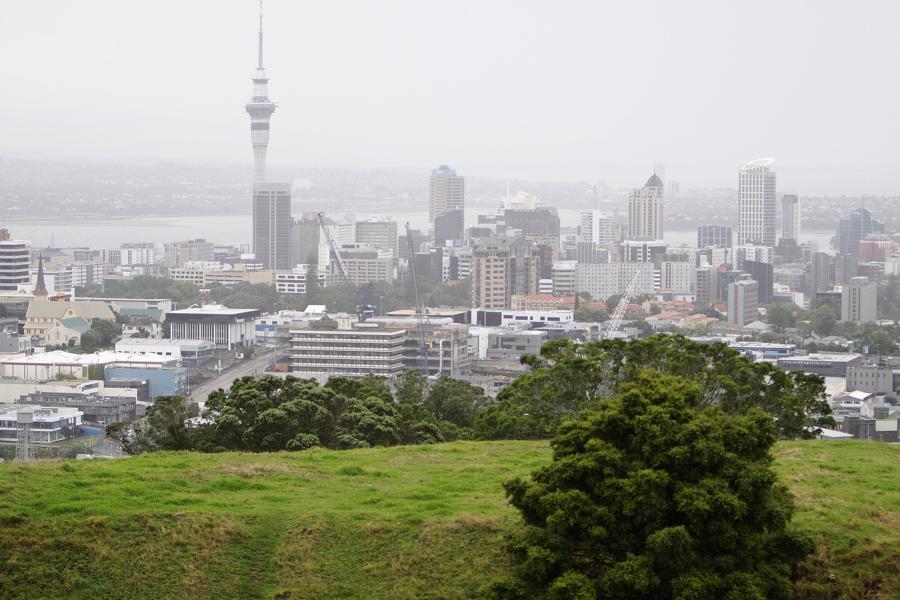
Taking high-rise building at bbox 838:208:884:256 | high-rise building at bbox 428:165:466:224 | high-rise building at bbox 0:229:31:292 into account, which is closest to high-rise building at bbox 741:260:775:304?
high-rise building at bbox 838:208:884:256

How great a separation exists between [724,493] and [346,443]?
4.55 m

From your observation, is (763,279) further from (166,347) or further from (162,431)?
(162,431)

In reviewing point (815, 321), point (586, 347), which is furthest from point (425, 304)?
point (586, 347)

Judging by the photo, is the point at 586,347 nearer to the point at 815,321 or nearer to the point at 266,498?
the point at 266,498

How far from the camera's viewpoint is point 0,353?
35.6 metres

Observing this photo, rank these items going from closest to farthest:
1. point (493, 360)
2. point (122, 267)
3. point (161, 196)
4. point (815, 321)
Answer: point (493, 360), point (815, 321), point (122, 267), point (161, 196)

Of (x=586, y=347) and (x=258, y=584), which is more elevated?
(x=586, y=347)

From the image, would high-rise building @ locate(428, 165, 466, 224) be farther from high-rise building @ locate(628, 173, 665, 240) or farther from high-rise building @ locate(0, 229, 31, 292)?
high-rise building @ locate(0, 229, 31, 292)

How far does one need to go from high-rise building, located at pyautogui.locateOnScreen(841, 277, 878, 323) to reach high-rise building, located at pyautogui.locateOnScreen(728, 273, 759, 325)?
2.78 meters

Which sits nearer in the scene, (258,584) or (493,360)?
(258,584)

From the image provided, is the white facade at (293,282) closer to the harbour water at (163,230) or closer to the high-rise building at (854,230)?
the harbour water at (163,230)

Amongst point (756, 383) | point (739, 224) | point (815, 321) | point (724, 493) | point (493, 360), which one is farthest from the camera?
point (739, 224)

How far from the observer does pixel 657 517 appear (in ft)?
19.9

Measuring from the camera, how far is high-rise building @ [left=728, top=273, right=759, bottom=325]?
1875 inches
